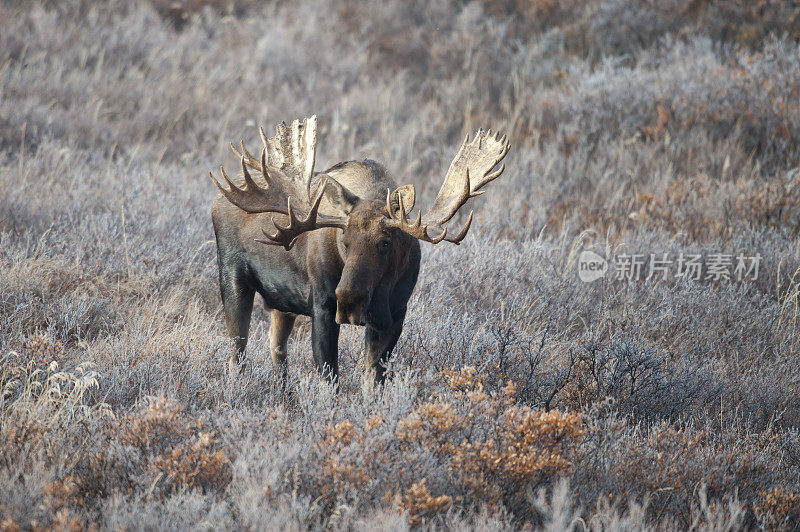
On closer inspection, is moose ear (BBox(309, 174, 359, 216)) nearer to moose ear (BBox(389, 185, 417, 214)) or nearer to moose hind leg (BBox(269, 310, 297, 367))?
moose ear (BBox(389, 185, 417, 214))

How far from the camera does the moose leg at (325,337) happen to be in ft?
13.3

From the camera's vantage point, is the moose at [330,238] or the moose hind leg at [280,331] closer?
the moose at [330,238]

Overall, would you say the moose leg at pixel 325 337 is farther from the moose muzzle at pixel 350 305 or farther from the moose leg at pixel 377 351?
the moose muzzle at pixel 350 305

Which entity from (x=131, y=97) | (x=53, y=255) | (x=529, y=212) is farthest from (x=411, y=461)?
(x=131, y=97)

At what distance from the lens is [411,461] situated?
3.31 meters

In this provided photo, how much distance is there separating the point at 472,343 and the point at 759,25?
8472mm

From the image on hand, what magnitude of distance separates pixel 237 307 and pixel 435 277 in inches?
76.6

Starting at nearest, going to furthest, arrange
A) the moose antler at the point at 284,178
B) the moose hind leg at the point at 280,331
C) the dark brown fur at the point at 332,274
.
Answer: the dark brown fur at the point at 332,274, the moose antler at the point at 284,178, the moose hind leg at the point at 280,331

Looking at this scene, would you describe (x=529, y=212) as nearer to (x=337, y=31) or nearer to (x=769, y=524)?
(x=769, y=524)

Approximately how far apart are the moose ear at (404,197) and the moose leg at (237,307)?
1.37m

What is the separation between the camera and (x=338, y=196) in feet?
12.7

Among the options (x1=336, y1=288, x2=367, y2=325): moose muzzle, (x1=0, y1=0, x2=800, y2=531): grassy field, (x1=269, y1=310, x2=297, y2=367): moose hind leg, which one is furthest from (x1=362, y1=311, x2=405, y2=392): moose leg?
(x1=269, y1=310, x2=297, y2=367): moose hind leg

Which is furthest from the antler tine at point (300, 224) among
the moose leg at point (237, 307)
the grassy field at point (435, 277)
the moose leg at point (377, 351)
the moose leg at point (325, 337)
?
the moose leg at point (237, 307)

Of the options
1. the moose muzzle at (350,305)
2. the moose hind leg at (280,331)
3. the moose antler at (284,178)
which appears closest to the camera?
the moose muzzle at (350,305)
